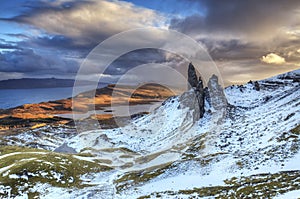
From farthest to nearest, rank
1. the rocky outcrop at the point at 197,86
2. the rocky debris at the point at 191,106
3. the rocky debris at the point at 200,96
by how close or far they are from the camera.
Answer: the rocky debris at the point at 200,96 → the rocky outcrop at the point at 197,86 → the rocky debris at the point at 191,106

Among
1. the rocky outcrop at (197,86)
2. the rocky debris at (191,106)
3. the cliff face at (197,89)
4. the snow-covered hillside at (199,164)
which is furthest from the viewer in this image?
the rocky outcrop at (197,86)

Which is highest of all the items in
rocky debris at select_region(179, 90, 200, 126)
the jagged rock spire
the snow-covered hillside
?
the jagged rock spire

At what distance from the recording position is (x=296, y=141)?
210 ft

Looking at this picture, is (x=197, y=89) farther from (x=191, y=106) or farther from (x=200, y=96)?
(x=191, y=106)

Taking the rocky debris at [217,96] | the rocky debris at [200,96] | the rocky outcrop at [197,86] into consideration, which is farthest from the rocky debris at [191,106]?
the rocky debris at [217,96]

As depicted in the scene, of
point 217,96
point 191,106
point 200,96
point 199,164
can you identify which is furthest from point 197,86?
point 199,164

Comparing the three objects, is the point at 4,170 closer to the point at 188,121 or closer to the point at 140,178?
the point at 140,178

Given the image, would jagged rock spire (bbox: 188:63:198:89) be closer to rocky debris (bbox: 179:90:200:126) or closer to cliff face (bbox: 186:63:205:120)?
cliff face (bbox: 186:63:205:120)

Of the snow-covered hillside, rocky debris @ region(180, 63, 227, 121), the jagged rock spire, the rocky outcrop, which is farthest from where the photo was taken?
the jagged rock spire

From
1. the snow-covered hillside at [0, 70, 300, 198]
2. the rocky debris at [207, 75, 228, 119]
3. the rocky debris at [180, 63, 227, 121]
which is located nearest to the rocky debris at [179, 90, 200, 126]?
the rocky debris at [180, 63, 227, 121]

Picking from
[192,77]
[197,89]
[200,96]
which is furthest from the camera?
[192,77]

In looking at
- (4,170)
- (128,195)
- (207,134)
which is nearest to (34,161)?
(4,170)

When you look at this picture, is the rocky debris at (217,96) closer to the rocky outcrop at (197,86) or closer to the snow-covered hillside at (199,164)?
the snow-covered hillside at (199,164)

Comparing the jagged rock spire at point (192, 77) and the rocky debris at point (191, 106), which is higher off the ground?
the jagged rock spire at point (192, 77)
